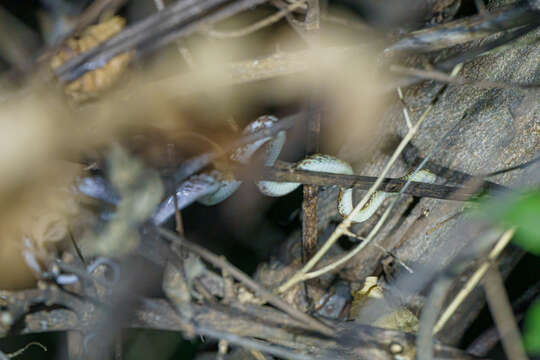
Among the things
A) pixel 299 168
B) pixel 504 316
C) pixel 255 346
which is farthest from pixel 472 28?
pixel 255 346

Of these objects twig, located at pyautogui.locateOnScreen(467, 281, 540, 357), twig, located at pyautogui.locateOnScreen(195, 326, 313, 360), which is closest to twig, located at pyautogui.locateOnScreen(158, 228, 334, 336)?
twig, located at pyautogui.locateOnScreen(195, 326, 313, 360)

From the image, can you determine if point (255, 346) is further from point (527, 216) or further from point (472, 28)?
point (472, 28)

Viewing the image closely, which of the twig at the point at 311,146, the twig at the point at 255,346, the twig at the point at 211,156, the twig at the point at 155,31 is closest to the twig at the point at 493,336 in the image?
the twig at the point at 311,146

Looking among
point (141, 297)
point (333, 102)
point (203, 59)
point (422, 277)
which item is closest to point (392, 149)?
point (333, 102)

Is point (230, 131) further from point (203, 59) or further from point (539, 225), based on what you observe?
point (539, 225)

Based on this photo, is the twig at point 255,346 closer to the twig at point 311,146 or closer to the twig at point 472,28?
the twig at point 311,146
